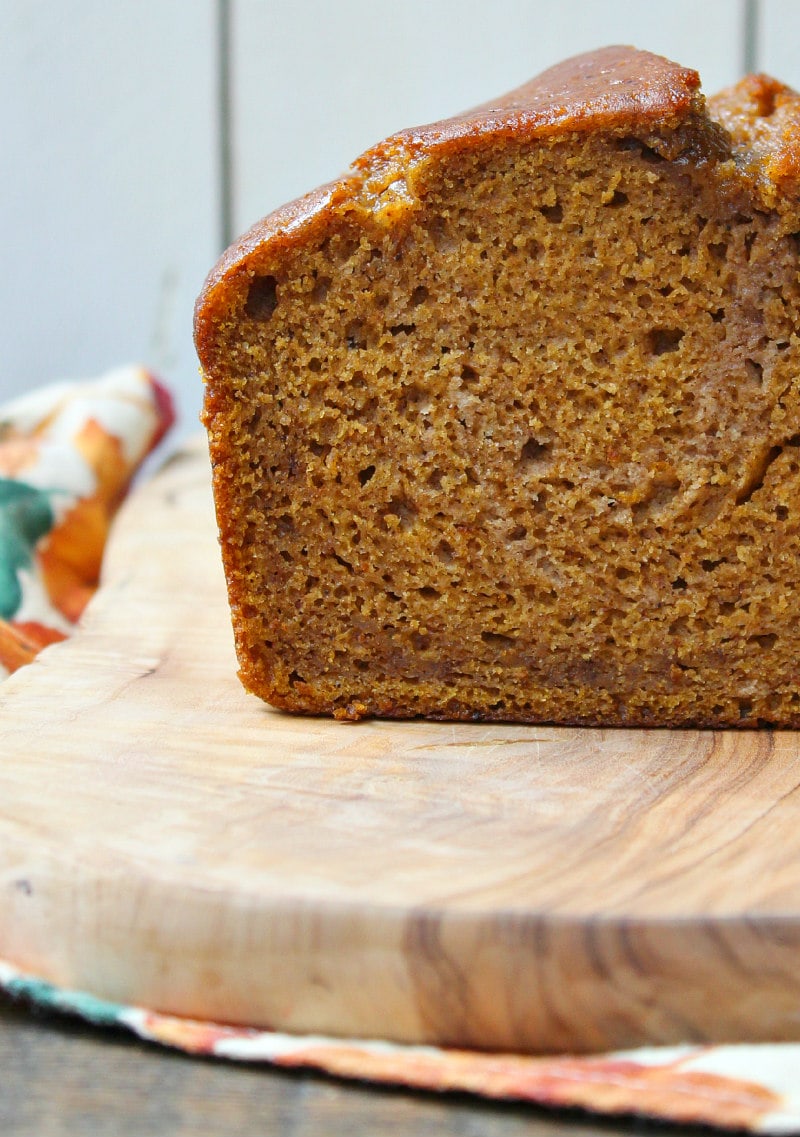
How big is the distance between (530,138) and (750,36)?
315 cm

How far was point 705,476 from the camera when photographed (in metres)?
2.03

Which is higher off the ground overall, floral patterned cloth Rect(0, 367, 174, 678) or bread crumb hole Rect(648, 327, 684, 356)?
bread crumb hole Rect(648, 327, 684, 356)

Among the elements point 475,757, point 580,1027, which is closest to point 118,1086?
point 580,1027

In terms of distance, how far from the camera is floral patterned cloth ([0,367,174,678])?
288 cm

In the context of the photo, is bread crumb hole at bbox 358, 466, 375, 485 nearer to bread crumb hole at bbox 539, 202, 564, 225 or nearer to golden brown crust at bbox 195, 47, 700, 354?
golden brown crust at bbox 195, 47, 700, 354

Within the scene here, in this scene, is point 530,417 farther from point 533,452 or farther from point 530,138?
point 530,138

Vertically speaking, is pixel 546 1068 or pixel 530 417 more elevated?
pixel 530 417

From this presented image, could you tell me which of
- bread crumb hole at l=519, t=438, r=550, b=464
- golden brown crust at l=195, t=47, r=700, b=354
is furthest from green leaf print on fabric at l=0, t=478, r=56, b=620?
bread crumb hole at l=519, t=438, r=550, b=464

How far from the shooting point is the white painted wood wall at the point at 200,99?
4695 millimetres

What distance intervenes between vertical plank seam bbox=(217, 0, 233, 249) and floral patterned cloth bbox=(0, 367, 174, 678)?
125 cm

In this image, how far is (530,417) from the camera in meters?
2.05

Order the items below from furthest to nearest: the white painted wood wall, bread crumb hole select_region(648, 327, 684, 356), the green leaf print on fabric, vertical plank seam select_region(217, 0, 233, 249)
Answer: vertical plank seam select_region(217, 0, 233, 249) → the white painted wood wall → the green leaf print on fabric → bread crumb hole select_region(648, 327, 684, 356)

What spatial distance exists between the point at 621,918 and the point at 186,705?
3.35ft

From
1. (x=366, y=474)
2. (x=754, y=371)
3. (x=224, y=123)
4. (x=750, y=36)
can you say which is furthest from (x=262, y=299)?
(x=750, y=36)
